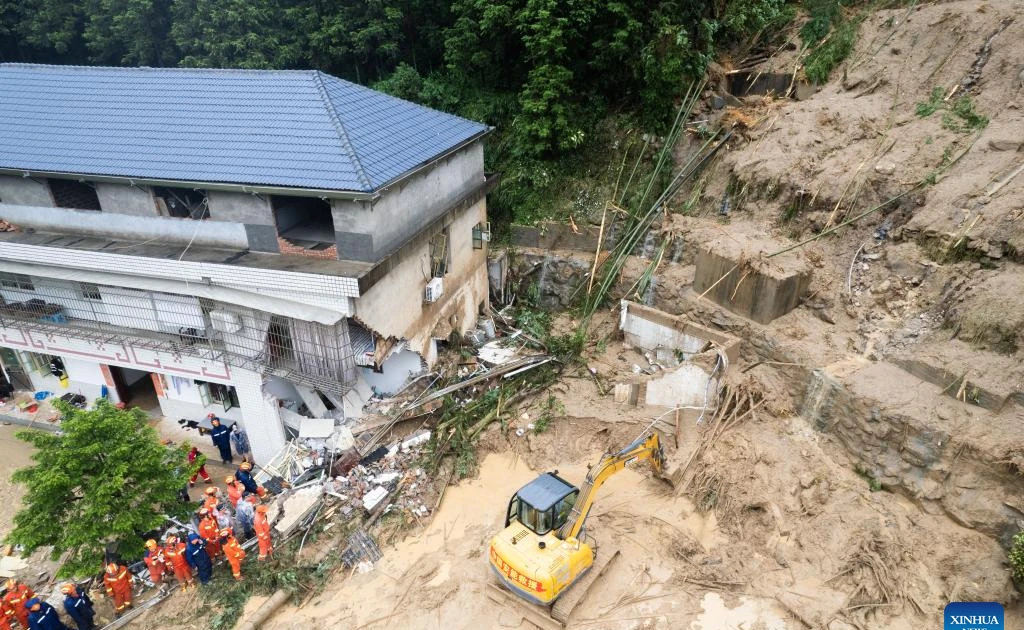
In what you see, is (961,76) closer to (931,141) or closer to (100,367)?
(931,141)

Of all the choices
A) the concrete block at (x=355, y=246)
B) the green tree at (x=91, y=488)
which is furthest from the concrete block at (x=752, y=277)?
the green tree at (x=91, y=488)

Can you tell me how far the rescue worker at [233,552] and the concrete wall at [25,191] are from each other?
400 inches

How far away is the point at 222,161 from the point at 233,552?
861cm

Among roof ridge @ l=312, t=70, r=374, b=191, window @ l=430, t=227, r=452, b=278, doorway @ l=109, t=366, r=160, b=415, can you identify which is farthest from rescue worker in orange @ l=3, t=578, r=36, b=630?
window @ l=430, t=227, r=452, b=278

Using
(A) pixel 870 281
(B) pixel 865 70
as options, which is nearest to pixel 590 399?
(A) pixel 870 281

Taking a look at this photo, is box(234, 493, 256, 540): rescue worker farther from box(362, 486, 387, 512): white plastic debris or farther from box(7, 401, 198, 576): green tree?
box(362, 486, 387, 512): white plastic debris

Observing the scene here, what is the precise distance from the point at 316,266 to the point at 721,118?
46.6 feet

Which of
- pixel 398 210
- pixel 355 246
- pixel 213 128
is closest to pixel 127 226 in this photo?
pixel 213 128

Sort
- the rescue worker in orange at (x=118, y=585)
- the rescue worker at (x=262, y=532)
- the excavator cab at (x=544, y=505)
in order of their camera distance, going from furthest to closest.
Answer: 1. the rescue worker at (x=262, y=532)
2. the rescue worker in orange at (x=118, y=585)
3. the excavator cab at (x=544, y=505)

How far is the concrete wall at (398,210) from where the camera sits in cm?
1342

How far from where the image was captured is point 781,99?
65.9 ft

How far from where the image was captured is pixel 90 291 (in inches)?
633

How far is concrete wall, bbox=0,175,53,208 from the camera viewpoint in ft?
51.3

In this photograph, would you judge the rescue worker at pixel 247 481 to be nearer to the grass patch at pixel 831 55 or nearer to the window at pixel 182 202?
the window at pixel 182 202
